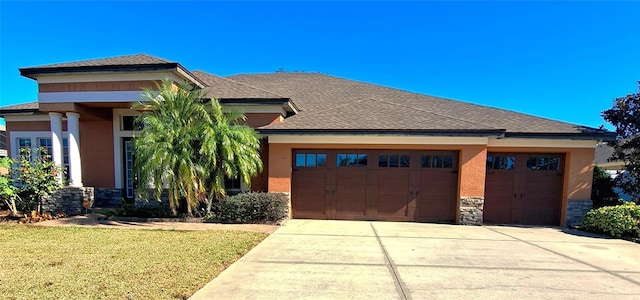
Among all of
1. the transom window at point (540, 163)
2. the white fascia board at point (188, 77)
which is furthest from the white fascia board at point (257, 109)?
the transom window at point (540, 163)

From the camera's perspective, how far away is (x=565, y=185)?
30.5 feet

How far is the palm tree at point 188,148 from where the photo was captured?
7988 mm

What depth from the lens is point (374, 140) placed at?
9117 millimetres

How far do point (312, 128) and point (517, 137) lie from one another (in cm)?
705

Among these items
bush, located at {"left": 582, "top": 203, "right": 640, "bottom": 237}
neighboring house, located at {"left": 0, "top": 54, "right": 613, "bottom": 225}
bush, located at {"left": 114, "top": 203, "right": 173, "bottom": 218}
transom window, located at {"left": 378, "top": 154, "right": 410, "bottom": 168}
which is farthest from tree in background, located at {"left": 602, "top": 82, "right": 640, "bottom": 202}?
bush, located at {"left": 114, "top": 203, "right": 173, "bottom": 218}

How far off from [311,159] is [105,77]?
784 cm

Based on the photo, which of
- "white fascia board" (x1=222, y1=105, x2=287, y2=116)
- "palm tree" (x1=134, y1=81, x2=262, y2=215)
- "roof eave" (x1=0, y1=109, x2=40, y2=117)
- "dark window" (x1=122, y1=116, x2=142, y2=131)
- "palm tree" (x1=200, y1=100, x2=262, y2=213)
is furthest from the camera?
"roof eave" (x1=0, y1=109, x2=40, y2=117)

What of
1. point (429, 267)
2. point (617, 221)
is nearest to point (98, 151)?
point (429, 267)

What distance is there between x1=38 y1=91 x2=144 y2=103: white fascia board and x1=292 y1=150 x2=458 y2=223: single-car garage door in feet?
20.2

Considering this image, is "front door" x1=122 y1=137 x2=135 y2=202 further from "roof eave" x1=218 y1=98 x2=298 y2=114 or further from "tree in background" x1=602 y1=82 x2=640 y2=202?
"tree in background" x1=602 y1=82 x2=640 y2=202

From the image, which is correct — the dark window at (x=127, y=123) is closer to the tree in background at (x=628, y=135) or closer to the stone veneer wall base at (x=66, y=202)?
the stone veneer wall base at (x=66, y=202)

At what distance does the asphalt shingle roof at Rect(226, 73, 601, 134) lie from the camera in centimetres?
925

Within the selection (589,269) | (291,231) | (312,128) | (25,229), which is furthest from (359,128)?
(25,229)

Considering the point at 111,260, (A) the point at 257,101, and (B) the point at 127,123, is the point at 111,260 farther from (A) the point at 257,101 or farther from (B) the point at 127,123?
(B) the point at 127,123
